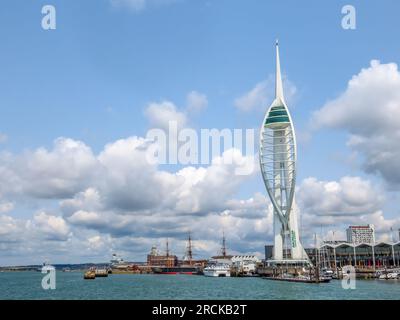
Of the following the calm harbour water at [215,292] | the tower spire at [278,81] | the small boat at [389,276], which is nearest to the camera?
the calm harbour water at [215,292]

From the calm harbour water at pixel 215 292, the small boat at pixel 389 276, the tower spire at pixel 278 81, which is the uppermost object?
the tower spire at pixel 278 81

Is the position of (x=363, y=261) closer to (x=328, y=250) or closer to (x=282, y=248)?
(x=328, y=250)

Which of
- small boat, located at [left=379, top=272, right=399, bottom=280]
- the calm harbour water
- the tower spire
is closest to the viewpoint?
the calm harbour water

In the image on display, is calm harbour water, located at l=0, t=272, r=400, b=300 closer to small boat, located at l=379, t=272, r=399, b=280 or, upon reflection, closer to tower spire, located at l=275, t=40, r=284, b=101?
→ small boat, located at l=379, t=272, r=399, b=280

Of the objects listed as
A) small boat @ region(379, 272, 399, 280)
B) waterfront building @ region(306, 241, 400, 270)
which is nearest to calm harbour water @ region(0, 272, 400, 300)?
small boat @ region(379, 272, 399, 280)

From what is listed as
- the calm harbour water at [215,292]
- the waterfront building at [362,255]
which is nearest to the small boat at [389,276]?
the calm harbour water at [215,292]

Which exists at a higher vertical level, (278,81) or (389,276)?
(278,81)

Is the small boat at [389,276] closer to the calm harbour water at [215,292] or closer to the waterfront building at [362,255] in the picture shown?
the calm harbour water at [215,292]

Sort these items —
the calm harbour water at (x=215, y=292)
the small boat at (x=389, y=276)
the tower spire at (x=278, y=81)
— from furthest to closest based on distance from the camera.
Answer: the tower spire at (x=278, y=81)
the small boat at (x=389, y=276)
the calm harbour water at (x=215, y=292)

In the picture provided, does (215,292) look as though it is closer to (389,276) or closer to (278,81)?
(389,276)

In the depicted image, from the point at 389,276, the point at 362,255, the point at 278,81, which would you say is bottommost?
the point at 389,276

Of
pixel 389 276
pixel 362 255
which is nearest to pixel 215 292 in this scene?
pixel 389 276
